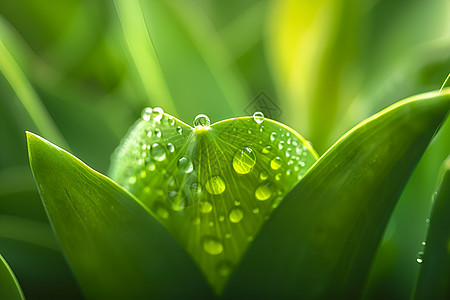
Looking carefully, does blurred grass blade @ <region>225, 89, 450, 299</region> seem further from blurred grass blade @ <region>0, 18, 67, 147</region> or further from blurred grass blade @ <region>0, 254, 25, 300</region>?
blurred grass blade @ <region>0, 18, 67, 147</region>

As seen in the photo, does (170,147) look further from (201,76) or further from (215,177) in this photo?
(201,76)

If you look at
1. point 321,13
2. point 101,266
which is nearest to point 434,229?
point 101,266

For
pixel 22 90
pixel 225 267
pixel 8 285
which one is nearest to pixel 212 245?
pixel 225 267

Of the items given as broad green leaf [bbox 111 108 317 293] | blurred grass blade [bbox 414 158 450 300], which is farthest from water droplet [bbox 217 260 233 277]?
blurred grass blade [bbox 414 158 450 300]

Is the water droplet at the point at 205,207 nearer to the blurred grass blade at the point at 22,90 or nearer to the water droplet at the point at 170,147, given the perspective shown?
the water droplet at the point at 170,147

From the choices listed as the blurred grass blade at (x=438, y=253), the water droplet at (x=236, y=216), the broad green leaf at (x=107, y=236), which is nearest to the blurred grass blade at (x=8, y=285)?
the broad green leaf at (x=107, y=236)

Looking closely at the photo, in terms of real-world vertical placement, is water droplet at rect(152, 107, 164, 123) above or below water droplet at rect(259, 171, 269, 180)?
above
